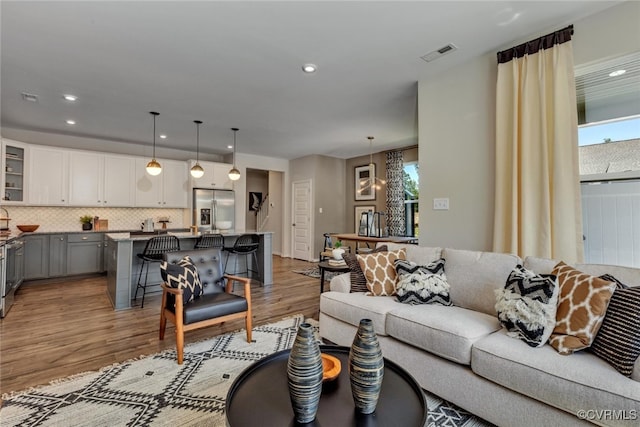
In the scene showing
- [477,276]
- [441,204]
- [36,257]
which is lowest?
[36,257]

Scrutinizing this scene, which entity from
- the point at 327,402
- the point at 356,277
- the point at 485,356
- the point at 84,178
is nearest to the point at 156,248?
the point at 356,277

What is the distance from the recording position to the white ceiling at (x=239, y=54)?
2381 mm

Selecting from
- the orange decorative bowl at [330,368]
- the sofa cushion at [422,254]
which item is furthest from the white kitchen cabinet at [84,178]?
the orange decorative bowl at [330,368]

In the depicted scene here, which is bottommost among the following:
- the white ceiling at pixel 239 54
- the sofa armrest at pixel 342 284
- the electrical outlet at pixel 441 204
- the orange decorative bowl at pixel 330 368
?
the orange decorative bowl at pixel 330 368

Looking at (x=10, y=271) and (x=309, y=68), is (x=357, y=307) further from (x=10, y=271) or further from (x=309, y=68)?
(x=10, y=271)

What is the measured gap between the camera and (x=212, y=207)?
6.98 metres

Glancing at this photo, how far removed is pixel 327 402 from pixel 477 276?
1.66m

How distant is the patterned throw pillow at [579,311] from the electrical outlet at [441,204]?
1671 millimetres

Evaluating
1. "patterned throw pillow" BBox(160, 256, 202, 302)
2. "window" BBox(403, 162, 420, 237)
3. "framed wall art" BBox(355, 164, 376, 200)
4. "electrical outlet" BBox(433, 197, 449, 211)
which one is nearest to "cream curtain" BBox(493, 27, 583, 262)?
"electrical outlet" BBox(433, 197, 449, 211)

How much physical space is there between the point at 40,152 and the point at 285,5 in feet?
18.5

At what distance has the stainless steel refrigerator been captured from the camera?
22.4 ft

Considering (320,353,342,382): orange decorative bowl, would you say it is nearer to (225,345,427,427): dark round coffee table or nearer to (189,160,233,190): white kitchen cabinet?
(225,345,427,427): dark round coffee table

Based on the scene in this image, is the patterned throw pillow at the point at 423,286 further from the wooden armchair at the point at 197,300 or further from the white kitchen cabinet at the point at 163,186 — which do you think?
the white kitchen cabinet at the point at 163,186

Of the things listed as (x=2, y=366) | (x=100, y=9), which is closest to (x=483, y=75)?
(x=100, y=9)
